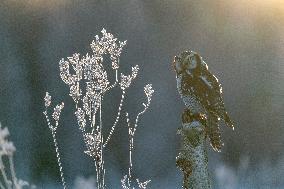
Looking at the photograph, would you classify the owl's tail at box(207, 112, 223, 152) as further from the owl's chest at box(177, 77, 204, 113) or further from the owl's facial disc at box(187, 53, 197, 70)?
the owl's facial disc at box(187, 53, 197, 70)

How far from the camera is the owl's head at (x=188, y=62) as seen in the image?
6.12 meters

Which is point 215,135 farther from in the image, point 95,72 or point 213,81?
point 95,72

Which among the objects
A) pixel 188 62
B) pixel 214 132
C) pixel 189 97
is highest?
pixel 188 62

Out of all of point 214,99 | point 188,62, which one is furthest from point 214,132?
point 188,62

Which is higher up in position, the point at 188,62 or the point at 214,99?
the point at 188,62

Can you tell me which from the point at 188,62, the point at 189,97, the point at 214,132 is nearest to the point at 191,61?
the point at 188,62

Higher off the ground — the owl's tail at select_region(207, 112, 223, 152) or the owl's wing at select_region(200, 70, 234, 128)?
the owl's wing at select_region(200, 70, 234, 128)

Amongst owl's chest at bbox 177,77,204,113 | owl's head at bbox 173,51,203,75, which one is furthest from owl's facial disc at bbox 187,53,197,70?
owl's chest at bbox 177,77,204,113

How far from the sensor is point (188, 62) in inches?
242

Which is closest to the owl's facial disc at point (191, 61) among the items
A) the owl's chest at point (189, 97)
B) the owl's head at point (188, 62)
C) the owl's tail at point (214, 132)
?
the owl's head at point (188, 62)

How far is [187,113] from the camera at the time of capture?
5918mm

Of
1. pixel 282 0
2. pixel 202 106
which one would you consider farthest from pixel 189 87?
pixel 282 0

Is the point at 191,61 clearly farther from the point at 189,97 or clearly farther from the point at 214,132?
the point at 214,132

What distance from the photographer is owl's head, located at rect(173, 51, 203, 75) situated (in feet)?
20.1
